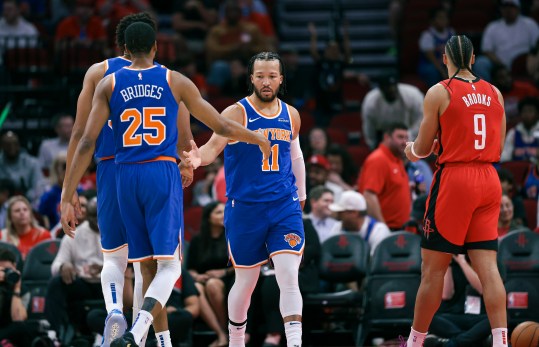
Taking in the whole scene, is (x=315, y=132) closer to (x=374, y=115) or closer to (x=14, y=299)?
(x=374, y=115)

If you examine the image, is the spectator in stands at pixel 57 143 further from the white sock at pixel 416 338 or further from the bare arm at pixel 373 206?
the white sock at pixel 416 338

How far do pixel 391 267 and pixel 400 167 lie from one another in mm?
1879

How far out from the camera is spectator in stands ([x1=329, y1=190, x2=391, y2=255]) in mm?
12867

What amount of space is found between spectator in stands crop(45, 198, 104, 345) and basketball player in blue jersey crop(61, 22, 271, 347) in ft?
11.6

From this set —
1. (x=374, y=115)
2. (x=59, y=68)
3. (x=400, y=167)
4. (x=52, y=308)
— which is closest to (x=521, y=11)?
(x=374, y=115)

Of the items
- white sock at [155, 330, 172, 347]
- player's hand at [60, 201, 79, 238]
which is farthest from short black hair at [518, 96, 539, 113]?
player's hand at [60, 201, 79, 238]

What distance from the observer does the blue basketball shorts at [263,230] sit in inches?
354

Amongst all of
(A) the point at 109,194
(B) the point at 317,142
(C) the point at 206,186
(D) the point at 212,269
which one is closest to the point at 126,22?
(A) the point at 109,194

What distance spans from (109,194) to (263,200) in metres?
1.26

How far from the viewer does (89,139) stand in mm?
8172

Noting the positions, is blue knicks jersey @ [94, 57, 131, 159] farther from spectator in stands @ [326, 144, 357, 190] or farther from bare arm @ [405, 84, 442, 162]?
spectator in stands @ [326, 144, 357, 190]

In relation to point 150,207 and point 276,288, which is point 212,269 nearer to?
point 276,288

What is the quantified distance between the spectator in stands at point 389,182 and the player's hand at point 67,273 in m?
3.78

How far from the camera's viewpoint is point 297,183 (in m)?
9.38
